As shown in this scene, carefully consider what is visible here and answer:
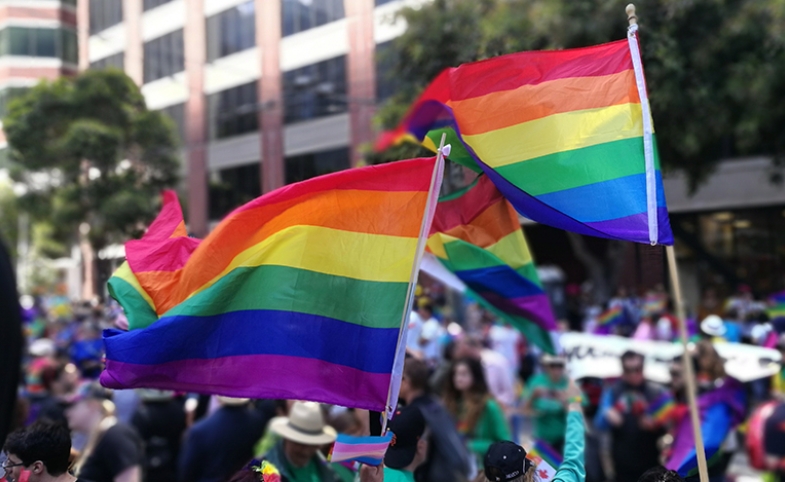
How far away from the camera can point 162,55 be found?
1112 centimetres

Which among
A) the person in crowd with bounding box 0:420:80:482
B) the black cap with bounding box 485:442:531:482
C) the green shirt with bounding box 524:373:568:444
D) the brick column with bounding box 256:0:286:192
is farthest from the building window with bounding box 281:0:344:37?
the black cap with bounding box 485:442:531:482

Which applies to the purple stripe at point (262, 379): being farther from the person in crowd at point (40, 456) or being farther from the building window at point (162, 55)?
the building window at point (162, 55)

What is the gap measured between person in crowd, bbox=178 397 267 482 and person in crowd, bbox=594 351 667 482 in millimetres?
2765

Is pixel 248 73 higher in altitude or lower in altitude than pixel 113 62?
higher

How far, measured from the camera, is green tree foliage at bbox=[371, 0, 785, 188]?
13.0 metres

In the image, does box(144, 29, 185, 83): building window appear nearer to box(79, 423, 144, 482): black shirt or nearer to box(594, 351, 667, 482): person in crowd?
box(79, 423, 144, 482): black shirt

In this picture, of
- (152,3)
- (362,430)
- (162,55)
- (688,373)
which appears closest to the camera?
(688,373)

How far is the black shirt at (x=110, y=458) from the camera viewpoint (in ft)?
16.7

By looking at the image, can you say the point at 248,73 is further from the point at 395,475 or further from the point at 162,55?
the point at 395,475

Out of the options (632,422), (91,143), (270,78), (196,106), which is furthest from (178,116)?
(632,422)

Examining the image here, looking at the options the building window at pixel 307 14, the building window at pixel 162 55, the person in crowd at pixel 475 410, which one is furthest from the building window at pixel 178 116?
the person in crowd at pixel 475 410

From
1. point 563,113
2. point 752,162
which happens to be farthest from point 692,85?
point 563,113

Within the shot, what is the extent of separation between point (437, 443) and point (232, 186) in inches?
216

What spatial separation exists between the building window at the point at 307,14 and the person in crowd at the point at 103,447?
26.7 feet
